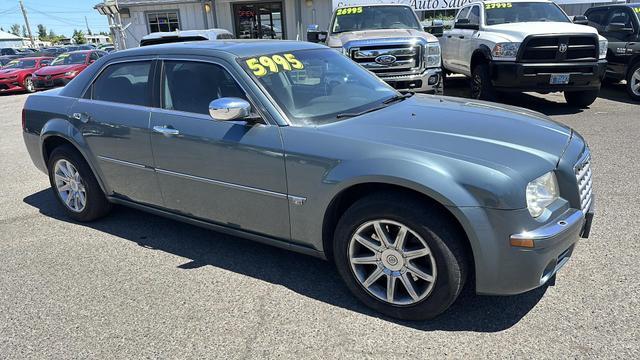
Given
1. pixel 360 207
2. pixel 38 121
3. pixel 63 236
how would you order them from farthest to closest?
pixel 38 121 → pixel 63 236 → pixel 360 207

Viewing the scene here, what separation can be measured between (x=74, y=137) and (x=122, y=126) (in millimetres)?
740

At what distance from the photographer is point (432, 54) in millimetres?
8055

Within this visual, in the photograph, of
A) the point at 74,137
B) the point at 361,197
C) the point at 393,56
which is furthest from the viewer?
the point at 393,56

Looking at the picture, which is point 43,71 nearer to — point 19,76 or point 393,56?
point 19,76

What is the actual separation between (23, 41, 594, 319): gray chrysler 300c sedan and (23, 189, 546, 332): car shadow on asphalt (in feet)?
0.64

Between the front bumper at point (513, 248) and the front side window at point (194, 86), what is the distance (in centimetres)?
186

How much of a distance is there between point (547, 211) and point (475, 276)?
524 mm

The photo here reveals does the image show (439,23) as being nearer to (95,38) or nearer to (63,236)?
(63,236)

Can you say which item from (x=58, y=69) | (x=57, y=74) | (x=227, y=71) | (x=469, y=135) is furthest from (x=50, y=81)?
(x=469, y=135)

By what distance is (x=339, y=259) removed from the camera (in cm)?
298

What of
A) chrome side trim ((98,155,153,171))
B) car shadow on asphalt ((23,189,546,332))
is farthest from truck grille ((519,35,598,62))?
chrome side trim ((98,155,153,171))

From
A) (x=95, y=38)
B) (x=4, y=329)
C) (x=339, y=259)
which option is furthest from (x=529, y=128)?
(x=95, y=38)

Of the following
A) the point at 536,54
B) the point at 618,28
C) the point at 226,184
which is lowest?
the point at 226,184

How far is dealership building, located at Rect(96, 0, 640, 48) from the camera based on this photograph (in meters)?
17.9
